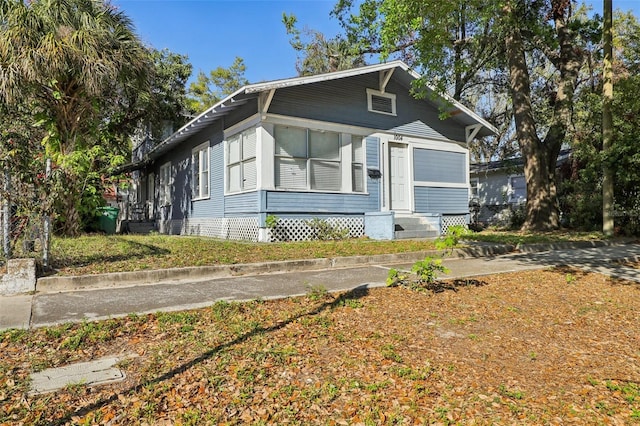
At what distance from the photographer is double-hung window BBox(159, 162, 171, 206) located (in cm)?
1756

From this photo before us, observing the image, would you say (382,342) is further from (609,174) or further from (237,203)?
(609,174)

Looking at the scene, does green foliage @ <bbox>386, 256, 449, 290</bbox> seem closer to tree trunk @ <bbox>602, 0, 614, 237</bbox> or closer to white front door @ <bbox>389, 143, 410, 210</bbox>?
white front door @ <bbox>389, 143, 410, 210</bbox>

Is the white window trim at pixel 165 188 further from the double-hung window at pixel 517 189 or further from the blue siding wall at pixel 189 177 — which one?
the double-hung window at pixel 517 189

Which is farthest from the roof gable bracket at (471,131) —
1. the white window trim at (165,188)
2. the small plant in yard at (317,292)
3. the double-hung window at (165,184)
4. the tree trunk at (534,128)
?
the double-hung window at (165,184)

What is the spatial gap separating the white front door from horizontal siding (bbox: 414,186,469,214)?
16.5 inches

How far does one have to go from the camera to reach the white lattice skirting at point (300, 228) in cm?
1084

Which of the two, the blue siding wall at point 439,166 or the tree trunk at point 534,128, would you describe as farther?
the tree trunk at point 534,128

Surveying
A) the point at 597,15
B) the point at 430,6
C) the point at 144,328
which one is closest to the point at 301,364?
the point at 144,328

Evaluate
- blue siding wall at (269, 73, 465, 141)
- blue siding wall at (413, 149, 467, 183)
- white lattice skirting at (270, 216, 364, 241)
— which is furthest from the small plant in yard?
blue siding wall at (413, 149, 467, 183)

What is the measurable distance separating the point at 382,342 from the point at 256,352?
1.06 meters

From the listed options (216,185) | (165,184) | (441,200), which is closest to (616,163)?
(441,200)

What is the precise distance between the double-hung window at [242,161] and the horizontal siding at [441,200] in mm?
5719

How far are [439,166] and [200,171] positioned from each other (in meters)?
8.48

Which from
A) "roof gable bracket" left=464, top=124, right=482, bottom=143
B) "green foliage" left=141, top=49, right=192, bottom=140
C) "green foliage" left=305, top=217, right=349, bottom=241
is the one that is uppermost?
"green foliage" left=141, top=49, right=192, bottom=140
